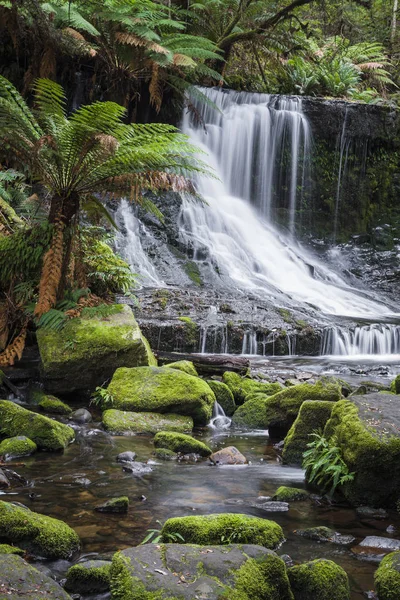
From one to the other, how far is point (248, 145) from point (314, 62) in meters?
5.40

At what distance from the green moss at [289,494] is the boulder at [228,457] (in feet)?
2.67

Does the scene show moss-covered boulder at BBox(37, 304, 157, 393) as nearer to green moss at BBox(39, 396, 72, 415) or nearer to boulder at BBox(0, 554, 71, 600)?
green moss at BBox(39, 396, 72, 415)

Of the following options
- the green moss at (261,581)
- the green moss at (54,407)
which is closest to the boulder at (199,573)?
the green moss at (261,581)

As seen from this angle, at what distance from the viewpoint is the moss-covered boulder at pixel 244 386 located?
22.5 feet

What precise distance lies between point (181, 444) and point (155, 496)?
1072mm

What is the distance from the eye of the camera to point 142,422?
5762 mm

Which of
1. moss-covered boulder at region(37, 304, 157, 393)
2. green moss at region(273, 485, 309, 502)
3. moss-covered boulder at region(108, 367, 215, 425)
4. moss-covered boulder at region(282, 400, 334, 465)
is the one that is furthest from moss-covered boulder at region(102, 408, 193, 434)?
green moss at region(273, 485, 309, 502)

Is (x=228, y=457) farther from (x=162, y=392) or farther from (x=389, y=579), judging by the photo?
(x=389, y=579)

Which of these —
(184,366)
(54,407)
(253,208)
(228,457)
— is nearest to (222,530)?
(228,457)

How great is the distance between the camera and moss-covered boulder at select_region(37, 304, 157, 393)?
21.2 ft

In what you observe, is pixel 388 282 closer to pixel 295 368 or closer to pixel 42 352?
pixel 295 368

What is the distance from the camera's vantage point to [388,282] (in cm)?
1536

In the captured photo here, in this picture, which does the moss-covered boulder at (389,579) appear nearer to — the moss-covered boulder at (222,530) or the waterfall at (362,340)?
the moss-covered boulder at (222,530)

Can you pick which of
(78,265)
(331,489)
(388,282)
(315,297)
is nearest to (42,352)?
(78,265)
